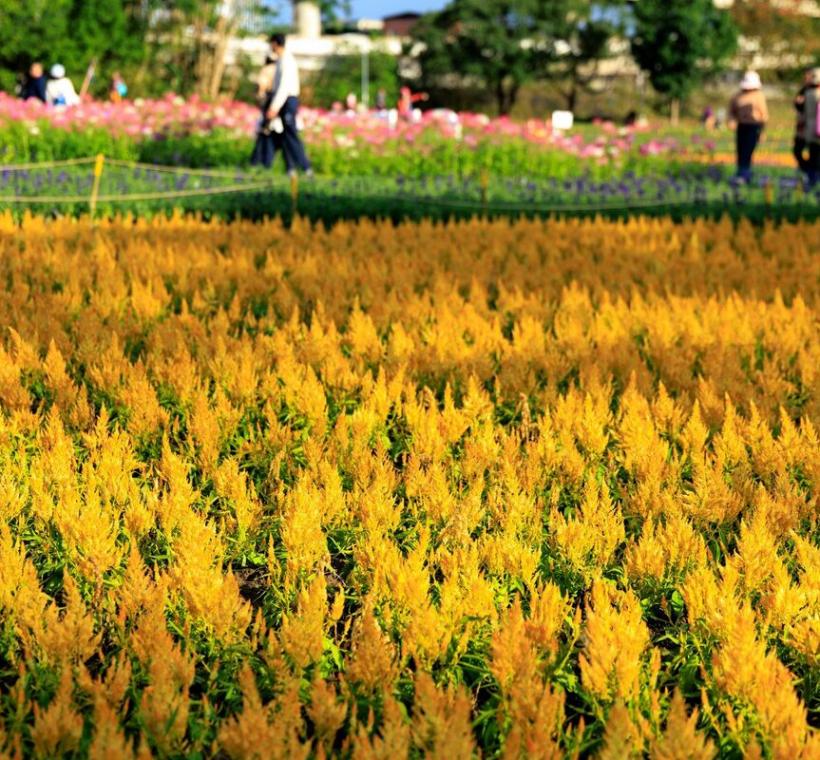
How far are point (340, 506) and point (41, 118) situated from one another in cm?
1467

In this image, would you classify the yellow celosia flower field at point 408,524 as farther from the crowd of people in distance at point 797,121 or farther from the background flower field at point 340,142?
the background flower field at point 340,142

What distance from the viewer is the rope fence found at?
11.3 meters

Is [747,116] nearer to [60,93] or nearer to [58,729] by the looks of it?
[60,93]

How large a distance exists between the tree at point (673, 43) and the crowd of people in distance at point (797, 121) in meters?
32.8

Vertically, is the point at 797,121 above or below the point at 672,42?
below

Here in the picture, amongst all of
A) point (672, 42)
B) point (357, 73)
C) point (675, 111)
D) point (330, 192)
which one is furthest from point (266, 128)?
point (675, 111)

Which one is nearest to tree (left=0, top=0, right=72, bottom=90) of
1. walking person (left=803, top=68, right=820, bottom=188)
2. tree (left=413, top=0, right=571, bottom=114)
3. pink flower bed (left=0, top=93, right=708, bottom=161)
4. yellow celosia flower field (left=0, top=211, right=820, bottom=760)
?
pink flower bed (left=0, top=93, right=708, bottom=161)

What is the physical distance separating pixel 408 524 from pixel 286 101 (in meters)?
10.6

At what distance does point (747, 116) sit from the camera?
1498 cm

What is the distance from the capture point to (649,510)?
11.8 ft

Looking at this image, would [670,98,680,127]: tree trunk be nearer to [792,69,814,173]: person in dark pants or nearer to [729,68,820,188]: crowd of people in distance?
[729,68,820,188]: crowd of people in distance

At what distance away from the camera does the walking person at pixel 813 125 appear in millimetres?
13891

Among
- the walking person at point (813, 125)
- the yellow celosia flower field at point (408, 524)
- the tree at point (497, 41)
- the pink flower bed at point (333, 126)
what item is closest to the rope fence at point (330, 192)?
the walking person at point (813, 125)

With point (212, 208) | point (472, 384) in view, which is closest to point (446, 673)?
point (472, 384)
